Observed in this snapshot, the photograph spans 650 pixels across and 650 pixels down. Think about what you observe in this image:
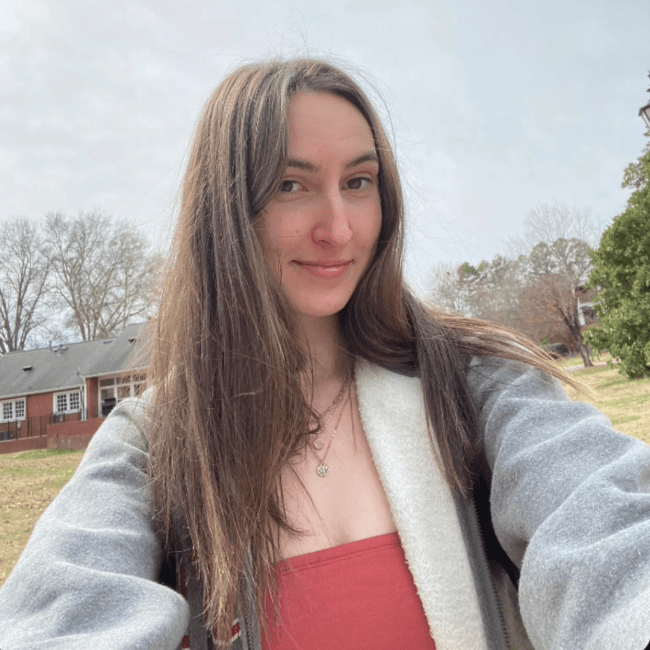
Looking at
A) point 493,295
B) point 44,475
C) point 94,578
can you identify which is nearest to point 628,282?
point 94,578

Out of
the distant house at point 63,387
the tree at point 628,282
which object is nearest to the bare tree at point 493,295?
the tree at point 628,282

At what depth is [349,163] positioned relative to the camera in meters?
1.42

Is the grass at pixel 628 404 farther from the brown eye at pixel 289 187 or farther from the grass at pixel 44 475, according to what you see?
the brown eye at pixel 289 187

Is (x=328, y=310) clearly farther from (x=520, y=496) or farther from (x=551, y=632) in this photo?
(x=551, y=632)

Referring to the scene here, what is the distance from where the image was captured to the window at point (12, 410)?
27.7 metres

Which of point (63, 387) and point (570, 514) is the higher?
point (570, 514)

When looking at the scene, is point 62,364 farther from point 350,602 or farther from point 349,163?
point 350,602

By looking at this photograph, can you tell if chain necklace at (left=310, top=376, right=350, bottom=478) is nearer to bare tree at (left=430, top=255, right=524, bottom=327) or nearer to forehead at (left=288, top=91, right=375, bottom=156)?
forehead at (left=288, top=91, right=375, bottom=156)

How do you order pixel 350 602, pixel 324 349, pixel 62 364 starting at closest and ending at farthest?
pixel 350 602 → pixel 324 349 → pixel 62 364

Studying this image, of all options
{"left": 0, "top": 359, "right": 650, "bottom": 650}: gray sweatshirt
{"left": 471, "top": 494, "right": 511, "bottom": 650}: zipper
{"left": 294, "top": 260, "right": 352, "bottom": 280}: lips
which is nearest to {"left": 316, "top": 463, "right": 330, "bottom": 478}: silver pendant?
{"left": 0, "top": 359, "right": 650, "bottom": 650}: gray sweatshirt

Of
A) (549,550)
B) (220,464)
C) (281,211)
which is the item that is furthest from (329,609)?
(281,211)

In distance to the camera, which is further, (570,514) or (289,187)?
(289,187)

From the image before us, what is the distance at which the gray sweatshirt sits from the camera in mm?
846

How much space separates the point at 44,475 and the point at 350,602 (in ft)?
48.8
